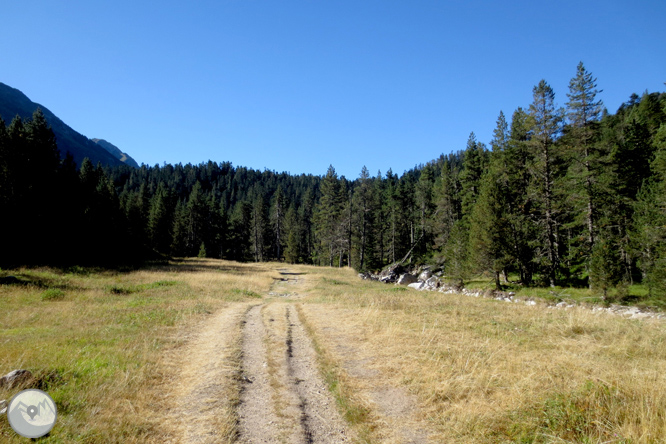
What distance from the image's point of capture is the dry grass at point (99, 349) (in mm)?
5074

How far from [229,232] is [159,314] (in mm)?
76545

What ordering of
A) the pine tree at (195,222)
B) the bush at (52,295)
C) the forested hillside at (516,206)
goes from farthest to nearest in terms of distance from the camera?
the pine tree at (195,222) → the forested hillside at (516,206) → the bush at (52,295)

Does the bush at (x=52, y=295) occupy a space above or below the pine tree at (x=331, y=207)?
below

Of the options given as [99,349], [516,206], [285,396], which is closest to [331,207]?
[516,206]

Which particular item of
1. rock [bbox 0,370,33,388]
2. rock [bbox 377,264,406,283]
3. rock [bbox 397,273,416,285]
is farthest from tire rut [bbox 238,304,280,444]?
rock [bbox 377,264,406,283]

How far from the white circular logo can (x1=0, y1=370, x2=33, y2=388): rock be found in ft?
8.55

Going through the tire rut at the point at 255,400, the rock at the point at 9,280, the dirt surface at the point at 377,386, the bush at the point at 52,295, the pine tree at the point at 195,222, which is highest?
the pine tree at the point at 195,222

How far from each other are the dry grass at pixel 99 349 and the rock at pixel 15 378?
0.21 metres

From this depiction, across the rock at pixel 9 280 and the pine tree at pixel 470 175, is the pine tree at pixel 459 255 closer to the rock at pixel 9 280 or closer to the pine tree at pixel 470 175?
the pine tree at pixel 470 175

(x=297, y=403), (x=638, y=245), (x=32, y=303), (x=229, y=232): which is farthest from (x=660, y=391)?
(x=229, y=232)

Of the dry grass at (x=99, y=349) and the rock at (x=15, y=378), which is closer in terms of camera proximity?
the dry grass at (x=99, y=349)

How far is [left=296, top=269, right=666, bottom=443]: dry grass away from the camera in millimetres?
4488

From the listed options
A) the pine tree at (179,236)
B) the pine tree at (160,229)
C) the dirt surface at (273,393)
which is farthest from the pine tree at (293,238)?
the dirt surface at (273,393)

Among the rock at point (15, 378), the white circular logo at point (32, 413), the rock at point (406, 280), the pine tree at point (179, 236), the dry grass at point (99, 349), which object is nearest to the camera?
the white circular logo at point (32, 413)
